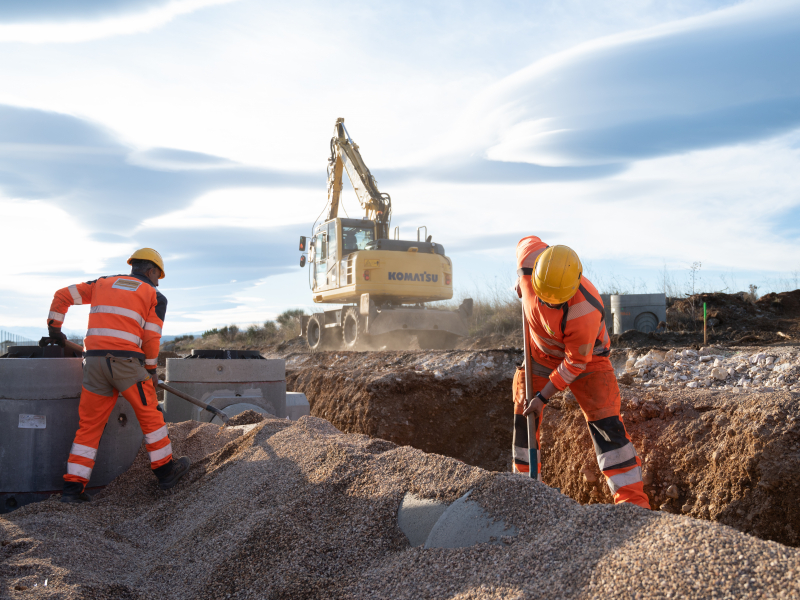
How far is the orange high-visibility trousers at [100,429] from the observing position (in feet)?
14.6

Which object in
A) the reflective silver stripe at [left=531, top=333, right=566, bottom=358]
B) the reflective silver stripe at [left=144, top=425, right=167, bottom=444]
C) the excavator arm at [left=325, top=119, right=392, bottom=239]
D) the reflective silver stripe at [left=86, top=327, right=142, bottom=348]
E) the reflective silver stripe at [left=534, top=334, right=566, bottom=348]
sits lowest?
the reflective silver stripe at [left=144, top=425, right=167, bottom=444]

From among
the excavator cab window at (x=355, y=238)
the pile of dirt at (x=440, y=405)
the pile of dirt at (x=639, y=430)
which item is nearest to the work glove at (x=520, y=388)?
the pile of dirt at (x=639, y=430)

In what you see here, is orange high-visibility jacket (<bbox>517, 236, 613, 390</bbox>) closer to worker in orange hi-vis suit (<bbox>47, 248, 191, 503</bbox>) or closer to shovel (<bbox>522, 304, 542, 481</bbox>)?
shovel (<bbox>522, 304, 542, 481</bbox>)

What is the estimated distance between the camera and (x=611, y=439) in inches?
155

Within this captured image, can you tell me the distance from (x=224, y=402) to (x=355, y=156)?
10486 mm

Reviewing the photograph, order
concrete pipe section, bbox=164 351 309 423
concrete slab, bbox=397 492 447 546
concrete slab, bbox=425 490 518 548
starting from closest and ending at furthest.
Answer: concrete slab, bbox=425 490 518 548, concrete slab, bbox=397 492 447 546, concrete pipe section, bbox=164 351 309 423

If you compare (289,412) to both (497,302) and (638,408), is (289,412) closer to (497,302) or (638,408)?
(638,408)

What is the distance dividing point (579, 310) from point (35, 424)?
4278 millimetres

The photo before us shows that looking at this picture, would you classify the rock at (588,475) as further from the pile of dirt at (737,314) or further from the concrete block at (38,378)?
the pile of dirt at (737,314)

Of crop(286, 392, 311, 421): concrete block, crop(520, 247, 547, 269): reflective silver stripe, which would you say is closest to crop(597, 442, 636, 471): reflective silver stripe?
crop(520, 247, 547, 269): reflective silver stripe

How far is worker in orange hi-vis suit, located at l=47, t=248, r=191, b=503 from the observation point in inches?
176

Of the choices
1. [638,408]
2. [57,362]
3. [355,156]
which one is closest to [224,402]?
[57,362]

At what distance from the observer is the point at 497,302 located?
59.9 ft

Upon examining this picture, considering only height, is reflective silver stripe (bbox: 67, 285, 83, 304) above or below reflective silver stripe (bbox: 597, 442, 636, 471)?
above
